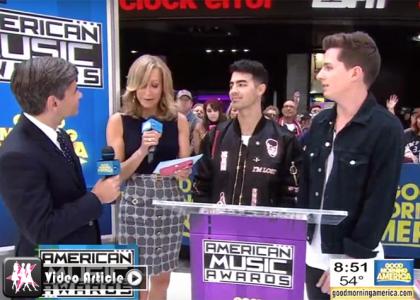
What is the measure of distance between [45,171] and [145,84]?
878 mm

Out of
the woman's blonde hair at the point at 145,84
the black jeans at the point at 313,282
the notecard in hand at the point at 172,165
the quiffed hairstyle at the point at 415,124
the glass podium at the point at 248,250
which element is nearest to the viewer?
the glass podium at the point at 248,250

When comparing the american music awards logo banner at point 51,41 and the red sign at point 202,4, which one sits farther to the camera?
the red sign at point 202,4

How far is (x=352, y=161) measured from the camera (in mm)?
1487

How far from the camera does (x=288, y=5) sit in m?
8.56

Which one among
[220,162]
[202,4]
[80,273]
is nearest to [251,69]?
[220,162]

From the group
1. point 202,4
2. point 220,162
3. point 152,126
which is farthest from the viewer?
point 202,4

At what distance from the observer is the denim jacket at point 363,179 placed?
1455 millimetres

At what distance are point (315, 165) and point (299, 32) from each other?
9.51 metres

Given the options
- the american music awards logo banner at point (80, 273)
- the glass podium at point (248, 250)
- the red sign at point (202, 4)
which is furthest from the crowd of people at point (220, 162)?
the red sign at point (202, 4)

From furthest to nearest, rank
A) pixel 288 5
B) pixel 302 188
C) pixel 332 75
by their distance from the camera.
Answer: pixel 288 5 < pixel 302 188 < pixel 332 75

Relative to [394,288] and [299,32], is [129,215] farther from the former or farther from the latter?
[299,32]

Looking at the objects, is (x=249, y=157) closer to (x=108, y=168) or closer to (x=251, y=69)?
(x=251, y=69)

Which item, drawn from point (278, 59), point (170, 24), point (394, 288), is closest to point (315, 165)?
point (394, 288)

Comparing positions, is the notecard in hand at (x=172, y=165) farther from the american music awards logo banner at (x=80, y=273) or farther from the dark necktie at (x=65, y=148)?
the american music awards logo banner at (x=80, y=273)
